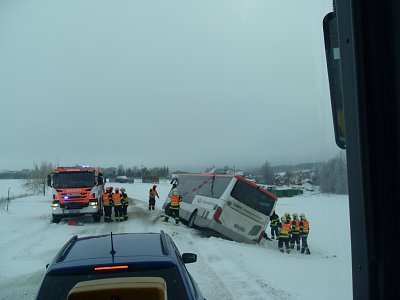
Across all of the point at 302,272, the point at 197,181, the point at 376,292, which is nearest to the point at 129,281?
the point at 376,292

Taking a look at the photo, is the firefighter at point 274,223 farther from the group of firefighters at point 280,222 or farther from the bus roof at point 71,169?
the bus roof at point 71,169

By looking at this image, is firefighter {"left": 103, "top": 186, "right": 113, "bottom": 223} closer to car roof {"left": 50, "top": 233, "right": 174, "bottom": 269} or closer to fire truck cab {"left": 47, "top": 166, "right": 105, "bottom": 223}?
Answer: fire truck cab {"left": 47, "top": 166, "right": 105, "bottom": 223}

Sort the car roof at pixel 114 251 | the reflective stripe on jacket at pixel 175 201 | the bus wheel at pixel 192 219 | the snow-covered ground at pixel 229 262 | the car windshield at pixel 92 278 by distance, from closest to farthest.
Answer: the car windshield at pixel 92 278 → the car roof at pixel 114 251 → the snow-covered ground at pixel 229 262 → the bus wheel at pixel 192 219 → the reflective stripe on jacket at pixel 175 201

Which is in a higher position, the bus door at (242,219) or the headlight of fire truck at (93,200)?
the headlight of fire truck at (93,200)

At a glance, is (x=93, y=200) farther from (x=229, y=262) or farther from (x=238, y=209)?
(x=229, y=262)

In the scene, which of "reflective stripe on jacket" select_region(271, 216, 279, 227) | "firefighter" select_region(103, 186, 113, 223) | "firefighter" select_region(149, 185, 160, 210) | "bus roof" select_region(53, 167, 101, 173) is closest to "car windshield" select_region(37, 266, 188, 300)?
"reflective stripe on jacket" select_region(271, 216, 279, 227)

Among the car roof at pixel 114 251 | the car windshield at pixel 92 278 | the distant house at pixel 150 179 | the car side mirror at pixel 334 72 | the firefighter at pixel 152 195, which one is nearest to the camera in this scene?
the car side mirror at pixel 334 72

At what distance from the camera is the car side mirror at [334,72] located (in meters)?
2.30

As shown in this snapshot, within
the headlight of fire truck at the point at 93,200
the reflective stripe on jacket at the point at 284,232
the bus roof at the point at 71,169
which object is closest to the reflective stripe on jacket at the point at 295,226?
the reflective stripe on jacket at the point at 284,232

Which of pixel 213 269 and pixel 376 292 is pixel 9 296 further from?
pixel 376 292

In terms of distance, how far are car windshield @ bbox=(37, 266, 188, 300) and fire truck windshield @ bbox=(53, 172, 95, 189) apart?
15839mm

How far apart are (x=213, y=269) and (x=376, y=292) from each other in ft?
26.7

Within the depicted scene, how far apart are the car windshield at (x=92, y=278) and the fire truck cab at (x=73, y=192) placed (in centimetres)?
1569

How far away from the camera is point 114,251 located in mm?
4297
